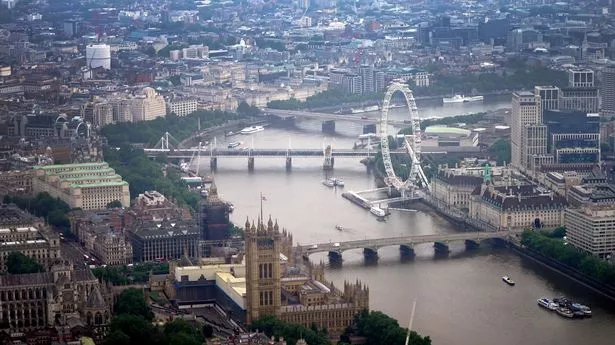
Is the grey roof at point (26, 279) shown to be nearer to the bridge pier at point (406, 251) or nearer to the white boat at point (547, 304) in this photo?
the bridge pier at point (406, 251)

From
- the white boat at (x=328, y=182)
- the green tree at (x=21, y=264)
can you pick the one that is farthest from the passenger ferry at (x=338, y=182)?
the green tree at (x=21, y=264)

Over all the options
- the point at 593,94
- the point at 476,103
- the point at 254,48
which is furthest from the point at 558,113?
the point at 254,48

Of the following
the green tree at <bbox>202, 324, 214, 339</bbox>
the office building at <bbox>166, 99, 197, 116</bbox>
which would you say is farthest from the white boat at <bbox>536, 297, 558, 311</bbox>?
the office building at <bbox>166, 99, 197, 116</bbox>

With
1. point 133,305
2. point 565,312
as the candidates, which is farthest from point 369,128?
point 133,305

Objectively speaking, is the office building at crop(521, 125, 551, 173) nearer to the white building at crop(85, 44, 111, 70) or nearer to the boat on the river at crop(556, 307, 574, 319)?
the boat on the river at crop(556, 307, 574, 319)

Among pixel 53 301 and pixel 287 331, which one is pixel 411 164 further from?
pixel 287 331

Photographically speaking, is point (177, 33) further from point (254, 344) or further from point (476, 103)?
point (254, 344)
